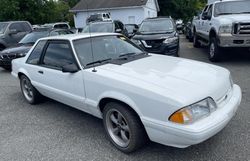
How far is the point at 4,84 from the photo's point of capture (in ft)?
25.0

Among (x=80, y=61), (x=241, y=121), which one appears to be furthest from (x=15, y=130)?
(x=241, y=121)

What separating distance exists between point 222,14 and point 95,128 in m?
6.69

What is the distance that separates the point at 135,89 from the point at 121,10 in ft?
98.8

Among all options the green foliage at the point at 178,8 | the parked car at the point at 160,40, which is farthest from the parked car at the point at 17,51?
the green foliage at the point at 178,8

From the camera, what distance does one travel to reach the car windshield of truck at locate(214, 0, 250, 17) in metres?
8.78

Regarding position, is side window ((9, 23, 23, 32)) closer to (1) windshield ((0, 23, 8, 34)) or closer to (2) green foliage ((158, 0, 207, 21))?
(1) windshield ((0, 23, 8, 34))

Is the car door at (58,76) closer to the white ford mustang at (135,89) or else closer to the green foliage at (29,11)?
the white ford mustang at (135,89)

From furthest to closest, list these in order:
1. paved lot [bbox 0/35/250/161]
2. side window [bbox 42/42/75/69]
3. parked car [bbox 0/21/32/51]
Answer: parked car [bbox 0/21/32/51] → side window [bbox 42/42/75/69] → paved lot [bbox 0/35/250/161]

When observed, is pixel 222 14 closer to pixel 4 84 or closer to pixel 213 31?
pixel 213 31

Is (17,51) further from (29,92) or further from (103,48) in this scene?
(103,48)

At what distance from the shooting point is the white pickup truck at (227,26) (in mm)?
7711

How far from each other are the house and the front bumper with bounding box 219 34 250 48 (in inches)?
927

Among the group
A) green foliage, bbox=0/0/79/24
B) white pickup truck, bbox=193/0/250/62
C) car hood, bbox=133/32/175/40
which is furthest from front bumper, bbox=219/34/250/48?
green foliage, bbox=0/0/79/24

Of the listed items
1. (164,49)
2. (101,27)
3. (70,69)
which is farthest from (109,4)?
(70,69)
